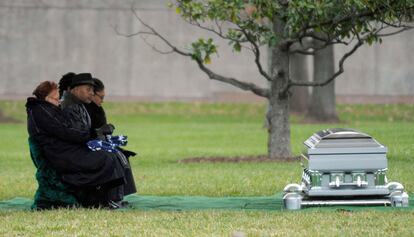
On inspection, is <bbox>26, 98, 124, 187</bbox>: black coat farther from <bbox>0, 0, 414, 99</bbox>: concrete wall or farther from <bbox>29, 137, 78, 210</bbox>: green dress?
<bbox>0, 0, 414, 99</bbox>: concrete wall

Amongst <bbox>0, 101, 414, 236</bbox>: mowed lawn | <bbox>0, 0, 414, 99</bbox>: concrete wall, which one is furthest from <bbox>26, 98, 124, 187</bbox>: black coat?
<bbox>0, 0, 414, 99</bbox>: concrete wall

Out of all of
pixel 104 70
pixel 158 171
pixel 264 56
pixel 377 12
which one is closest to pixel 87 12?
pixel 104 70

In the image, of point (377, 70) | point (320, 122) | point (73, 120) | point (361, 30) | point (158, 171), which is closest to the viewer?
point (73, 120)

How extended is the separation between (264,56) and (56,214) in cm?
3014

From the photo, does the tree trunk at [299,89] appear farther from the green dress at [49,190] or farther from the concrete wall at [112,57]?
the green dress at [49,190]

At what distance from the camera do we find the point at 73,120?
38.1 ft

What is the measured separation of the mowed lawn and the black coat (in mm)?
392

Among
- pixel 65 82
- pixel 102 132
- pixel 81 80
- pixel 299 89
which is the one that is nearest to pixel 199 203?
pixel 102 132

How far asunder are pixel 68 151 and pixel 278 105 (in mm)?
7702

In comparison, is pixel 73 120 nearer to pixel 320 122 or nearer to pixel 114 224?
pixel 114 224

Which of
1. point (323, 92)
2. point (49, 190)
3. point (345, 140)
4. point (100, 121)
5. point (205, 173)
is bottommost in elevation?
point (205, 173)

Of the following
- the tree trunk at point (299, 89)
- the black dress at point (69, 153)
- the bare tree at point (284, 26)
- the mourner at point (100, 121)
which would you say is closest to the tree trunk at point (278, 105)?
the bare tree at point (284, 26)

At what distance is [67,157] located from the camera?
37.2ft

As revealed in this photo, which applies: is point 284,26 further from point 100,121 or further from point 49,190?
point 49,190
